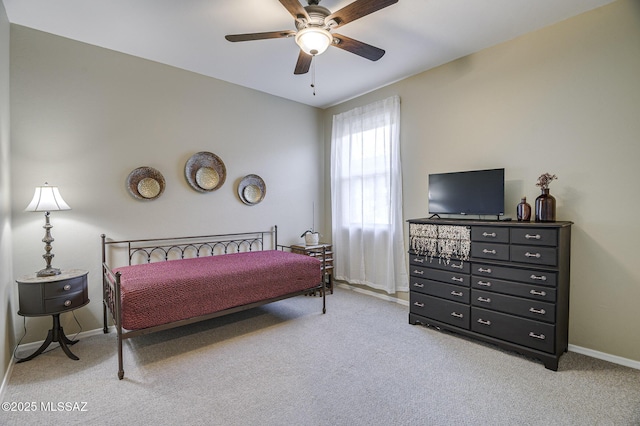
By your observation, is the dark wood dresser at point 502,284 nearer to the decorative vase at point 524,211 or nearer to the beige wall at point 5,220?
the decorative vase at point 524,211

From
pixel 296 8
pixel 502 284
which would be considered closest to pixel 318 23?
pixel 296 8

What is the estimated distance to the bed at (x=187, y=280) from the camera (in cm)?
253

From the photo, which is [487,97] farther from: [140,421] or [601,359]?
[140,421]

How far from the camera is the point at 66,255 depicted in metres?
3.12

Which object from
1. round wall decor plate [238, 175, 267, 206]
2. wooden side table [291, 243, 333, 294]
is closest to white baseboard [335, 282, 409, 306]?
wooden side table [291, 243, 333, 294]

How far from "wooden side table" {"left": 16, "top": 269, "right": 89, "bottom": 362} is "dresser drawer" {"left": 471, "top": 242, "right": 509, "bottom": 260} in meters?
3.69

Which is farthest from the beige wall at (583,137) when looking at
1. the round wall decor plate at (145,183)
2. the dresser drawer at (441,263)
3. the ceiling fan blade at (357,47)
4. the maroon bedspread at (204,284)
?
the round wall decor plate at (145,183)

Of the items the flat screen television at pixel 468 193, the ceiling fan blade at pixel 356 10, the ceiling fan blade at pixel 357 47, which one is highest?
the ceiling fan blade at pixel 356 10

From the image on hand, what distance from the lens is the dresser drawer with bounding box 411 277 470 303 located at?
304 cm

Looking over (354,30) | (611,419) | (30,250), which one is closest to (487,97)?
(354,30)

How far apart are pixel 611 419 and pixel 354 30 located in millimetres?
3543

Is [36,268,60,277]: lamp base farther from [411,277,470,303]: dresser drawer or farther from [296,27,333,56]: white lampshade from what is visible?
[411,277,470,303]: dresser drawer

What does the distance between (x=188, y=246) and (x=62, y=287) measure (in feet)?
4.61

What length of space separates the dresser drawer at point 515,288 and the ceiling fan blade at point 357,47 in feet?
7.34
